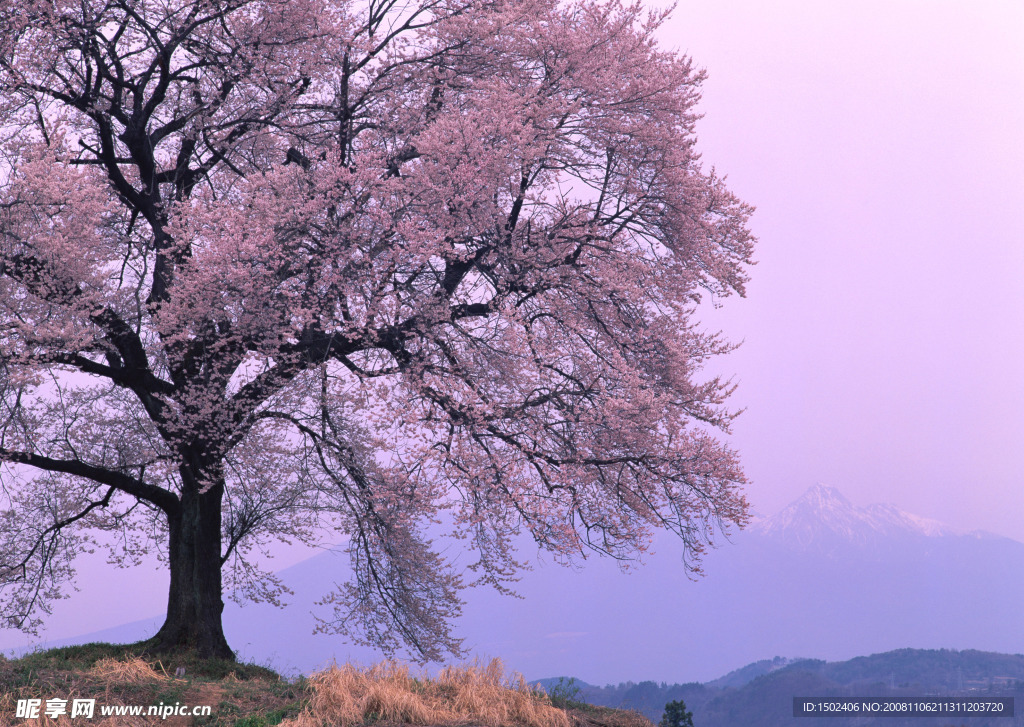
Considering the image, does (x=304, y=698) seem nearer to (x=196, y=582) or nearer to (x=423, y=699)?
(x=423, y=699)

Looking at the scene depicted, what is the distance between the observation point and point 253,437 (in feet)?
44.4

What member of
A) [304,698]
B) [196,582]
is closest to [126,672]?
[196,582]

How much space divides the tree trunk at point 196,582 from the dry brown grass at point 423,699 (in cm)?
442

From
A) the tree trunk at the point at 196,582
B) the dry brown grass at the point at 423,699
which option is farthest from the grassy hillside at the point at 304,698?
the tree trunk at the point at 196,582

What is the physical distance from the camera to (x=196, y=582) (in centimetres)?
1414

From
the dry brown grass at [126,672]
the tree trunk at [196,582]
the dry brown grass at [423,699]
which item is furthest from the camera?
the tree trunk at [196,582]

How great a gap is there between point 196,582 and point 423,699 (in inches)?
239

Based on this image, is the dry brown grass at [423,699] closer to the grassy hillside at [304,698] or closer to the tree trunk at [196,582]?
the grassy hillside at [304,698]

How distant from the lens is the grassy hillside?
9445mm

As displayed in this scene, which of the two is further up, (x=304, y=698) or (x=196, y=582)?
(x=196, y=582)

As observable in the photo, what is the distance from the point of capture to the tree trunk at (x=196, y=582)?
45.3ft

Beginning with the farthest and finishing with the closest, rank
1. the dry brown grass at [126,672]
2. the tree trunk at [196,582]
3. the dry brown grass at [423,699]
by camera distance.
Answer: the tree trunk at [196,582] < the dry brown grass at [126,672] < the dry brown grass at [423,699]

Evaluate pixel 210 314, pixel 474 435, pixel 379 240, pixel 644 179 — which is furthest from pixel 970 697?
pixel 210 314

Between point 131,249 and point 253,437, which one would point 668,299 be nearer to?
point 253,437
